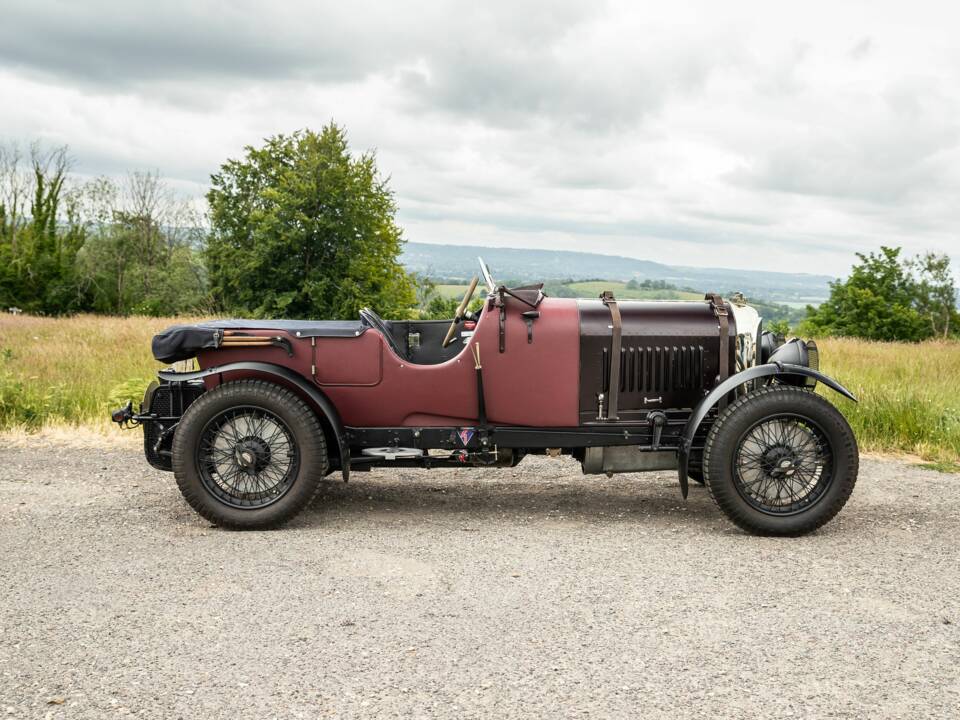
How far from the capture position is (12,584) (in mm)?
4375

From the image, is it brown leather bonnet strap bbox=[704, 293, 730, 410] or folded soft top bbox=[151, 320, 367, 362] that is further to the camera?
brown leather bonnet strap bbox=[704, 293, 730, 410]

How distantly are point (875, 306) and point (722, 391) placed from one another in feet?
184

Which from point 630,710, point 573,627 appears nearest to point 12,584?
point 573,627

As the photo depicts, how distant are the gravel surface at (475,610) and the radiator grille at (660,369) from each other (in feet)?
2.79

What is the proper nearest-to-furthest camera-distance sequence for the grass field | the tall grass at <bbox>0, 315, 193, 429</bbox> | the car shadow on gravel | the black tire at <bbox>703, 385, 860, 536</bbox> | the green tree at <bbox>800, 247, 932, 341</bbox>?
the black tire at <bbox>703, 385, 860, 536</bbox>
the car shadow on gravel
the grass field
the tall grass at <bbox>0, 315, 193, 429</bbox>
the green tree at <bbox>800, 247, 932, 341</bbox>

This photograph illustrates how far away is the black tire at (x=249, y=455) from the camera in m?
5.14

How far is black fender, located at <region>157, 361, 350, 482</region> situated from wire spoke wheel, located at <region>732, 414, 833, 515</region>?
2.30 metres

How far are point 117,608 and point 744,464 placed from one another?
342 centimetres

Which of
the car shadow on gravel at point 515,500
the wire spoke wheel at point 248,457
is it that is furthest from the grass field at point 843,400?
the wire spoke wheel at point 248,457

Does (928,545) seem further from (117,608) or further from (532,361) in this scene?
(117,608)

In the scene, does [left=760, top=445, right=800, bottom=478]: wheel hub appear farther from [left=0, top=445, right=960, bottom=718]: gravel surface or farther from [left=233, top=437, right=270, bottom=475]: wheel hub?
[left=233, top=437, right=270, bottom=475]: wheel hub

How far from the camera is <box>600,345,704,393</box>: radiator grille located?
5445mm

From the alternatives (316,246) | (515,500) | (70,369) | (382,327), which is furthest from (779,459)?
(316,246)

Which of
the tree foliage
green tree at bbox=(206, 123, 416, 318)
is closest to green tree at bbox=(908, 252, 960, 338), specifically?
the tree foliage
